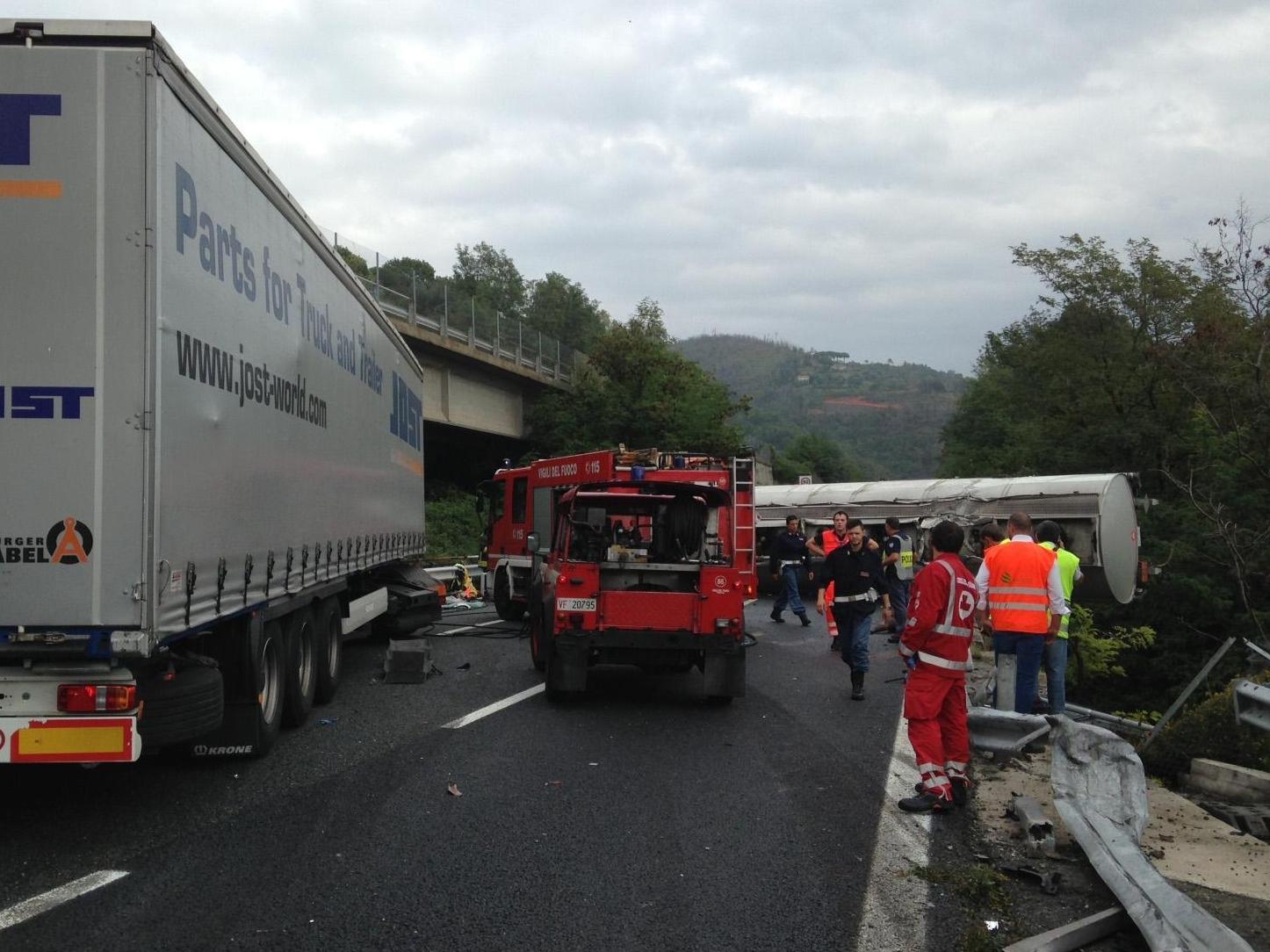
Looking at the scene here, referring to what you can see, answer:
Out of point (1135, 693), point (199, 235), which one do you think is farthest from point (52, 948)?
point (1135, 693)

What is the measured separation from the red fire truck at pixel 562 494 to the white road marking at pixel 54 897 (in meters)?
6.24

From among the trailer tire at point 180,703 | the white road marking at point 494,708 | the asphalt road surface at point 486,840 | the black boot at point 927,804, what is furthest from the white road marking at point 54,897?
the black boot at point 927,804

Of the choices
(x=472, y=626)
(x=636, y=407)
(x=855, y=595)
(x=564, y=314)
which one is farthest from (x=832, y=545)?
(x=564, y=314)

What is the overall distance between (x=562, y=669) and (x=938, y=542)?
4150 millimetres

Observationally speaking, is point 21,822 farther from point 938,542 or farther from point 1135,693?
point 1135,693

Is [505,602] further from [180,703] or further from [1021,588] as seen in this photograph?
[180,703]

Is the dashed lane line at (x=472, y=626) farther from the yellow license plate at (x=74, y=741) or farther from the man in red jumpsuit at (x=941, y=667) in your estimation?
the yellow license plate at (x=74, y=741)

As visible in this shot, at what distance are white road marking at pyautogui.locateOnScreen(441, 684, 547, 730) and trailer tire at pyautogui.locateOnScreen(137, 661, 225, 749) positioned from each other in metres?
3.16

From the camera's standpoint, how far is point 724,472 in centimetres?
1228

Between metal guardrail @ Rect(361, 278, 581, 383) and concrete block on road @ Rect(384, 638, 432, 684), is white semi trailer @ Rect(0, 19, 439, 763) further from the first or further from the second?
metal guardrail @ Rect(361, 278, 581, 383)

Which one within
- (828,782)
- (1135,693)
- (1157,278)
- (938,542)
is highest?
(1157,278)

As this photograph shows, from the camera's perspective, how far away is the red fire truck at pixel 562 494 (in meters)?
11.8

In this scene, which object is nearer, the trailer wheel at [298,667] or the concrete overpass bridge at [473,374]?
the trailer wheel at [298,667]

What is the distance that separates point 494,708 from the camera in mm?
10000
